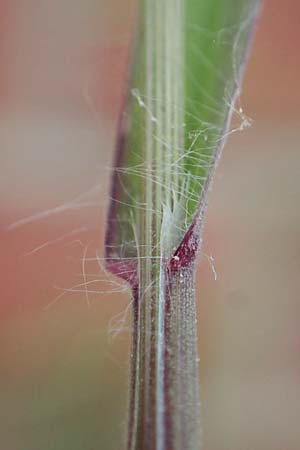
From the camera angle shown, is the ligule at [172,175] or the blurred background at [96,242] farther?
the blurred background at [96,242]

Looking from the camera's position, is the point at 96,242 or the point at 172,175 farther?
the point at 96,242

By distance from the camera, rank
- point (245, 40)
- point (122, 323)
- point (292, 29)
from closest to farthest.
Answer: point (245, 40)
point (122, 323)
point (292, 29)

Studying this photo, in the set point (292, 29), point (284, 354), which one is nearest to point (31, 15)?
point (292, 29)

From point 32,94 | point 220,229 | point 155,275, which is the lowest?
point 155,275

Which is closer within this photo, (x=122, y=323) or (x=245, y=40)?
(x=245, y=40)

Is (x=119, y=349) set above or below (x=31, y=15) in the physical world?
below

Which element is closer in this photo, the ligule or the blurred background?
the ligule

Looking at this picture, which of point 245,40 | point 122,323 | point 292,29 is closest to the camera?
point 245,40

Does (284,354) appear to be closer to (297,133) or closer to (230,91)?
(297,133)
